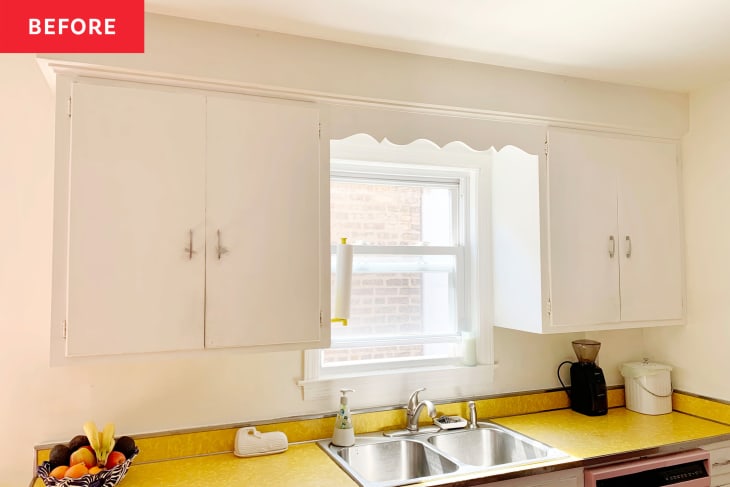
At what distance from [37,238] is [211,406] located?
909 millimetres

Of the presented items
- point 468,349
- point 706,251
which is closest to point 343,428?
point 468,349

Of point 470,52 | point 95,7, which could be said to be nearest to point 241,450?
point 95,7

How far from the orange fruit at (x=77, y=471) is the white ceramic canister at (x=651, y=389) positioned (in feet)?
8.09

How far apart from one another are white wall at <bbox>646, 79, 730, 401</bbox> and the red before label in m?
2.54

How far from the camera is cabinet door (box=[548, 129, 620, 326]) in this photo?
2.40 m

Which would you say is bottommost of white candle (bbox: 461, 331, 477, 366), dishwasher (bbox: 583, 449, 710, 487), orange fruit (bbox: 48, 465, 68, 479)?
dishwasher (bbox: 583, 449, 710, 487)

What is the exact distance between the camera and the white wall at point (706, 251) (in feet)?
8.23

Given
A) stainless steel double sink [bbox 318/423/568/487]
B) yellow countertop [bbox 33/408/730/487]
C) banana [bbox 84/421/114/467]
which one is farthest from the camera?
stainless steel double sink [bbox 318/423/568/487]

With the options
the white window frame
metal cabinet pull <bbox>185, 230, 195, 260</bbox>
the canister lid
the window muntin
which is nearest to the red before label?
metal cabinet pull <bbox>185, 230, 195, 260</bbox>

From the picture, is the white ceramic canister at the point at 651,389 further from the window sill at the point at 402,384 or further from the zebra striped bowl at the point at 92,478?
the zebra striped bowl at the point at 92,478

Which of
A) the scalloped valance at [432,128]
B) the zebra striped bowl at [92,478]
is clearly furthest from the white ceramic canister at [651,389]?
the zebra striped bowl at [92,478]

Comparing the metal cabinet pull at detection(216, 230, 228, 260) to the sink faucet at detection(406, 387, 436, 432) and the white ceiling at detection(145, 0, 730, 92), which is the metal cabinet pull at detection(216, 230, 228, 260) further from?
the sink faucet at detection(406, 387, 436, 432)

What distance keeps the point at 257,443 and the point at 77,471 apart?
65 cm

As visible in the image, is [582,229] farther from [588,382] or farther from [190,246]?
[190,246]
